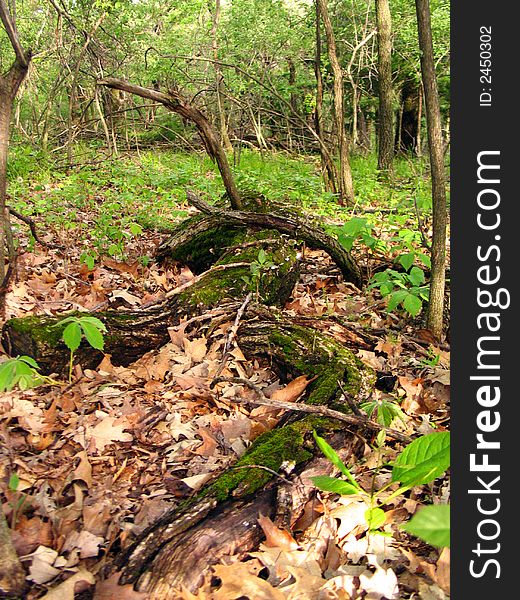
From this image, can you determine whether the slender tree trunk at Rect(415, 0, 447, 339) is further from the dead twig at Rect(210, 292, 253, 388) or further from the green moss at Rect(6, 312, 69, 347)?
the green moss at Rect(6, 312, 69, 347)

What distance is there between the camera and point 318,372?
9.52ft

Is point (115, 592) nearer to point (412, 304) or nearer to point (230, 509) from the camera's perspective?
point (230, 509)

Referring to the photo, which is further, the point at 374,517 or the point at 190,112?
the point at 190,112

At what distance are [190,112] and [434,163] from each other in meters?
2.41

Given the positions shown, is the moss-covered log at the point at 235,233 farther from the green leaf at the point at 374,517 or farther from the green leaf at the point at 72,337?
the green leaf at the point at 374,517

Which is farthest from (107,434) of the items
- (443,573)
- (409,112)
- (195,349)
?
(409,112)

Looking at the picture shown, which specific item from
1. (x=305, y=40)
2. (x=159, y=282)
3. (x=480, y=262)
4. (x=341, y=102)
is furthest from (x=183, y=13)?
(x=480, y=262)

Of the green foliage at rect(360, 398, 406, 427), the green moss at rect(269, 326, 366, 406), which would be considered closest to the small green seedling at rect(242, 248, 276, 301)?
the green moss at rect(269, 326, 366, 406)

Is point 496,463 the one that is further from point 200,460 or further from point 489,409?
point 200,460

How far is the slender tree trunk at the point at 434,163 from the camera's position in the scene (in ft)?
9.73

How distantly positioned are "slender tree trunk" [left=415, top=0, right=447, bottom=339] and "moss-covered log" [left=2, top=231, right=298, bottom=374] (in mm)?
1163

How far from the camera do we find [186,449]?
8.46 ft

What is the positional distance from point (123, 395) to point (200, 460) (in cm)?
78

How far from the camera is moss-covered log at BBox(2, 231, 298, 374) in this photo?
317 centimetres
